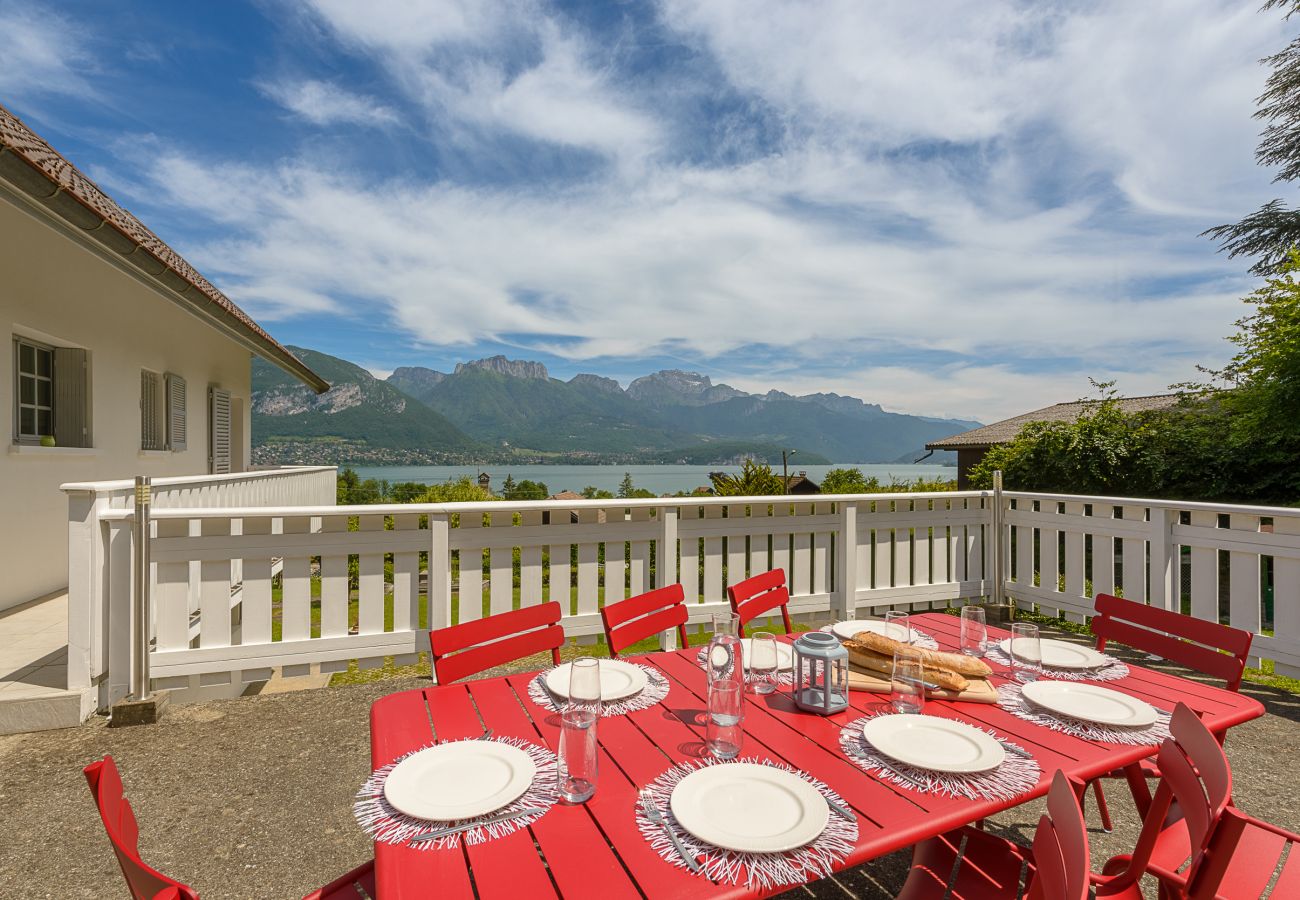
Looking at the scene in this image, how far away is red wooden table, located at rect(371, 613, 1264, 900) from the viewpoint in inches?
36.3

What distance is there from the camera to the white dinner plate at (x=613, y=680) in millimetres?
1675

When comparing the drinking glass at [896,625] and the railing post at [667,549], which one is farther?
the railing post at [667,549]

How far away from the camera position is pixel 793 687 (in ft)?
5.61

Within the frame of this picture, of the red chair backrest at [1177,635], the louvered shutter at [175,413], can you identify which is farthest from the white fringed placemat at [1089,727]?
the louvered shutter at [175,413]

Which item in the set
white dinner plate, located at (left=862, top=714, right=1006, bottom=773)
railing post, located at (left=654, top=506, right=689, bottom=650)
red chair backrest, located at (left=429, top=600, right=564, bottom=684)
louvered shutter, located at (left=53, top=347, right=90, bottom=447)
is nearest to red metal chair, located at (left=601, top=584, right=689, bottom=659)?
red chair backrest, located at (left=429, top=600, right=564, bottom=684)

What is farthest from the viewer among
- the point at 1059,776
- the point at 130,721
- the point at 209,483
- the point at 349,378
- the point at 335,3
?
the point at 349,378

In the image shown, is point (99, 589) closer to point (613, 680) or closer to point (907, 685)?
point (613, 680)

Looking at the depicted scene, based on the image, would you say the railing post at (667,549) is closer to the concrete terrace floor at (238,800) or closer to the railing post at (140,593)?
the concrete terrace floor at (238,800)

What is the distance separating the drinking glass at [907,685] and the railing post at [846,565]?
317cm

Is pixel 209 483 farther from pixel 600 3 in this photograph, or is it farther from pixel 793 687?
pixel 600 3

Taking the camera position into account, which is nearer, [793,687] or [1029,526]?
[793,687]

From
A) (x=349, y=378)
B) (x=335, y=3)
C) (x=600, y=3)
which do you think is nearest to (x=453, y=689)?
(x=335, y=3)

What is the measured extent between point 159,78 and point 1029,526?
667 inches

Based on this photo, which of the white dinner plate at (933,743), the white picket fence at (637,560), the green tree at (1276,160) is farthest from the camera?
the green tree at (1276,160)
